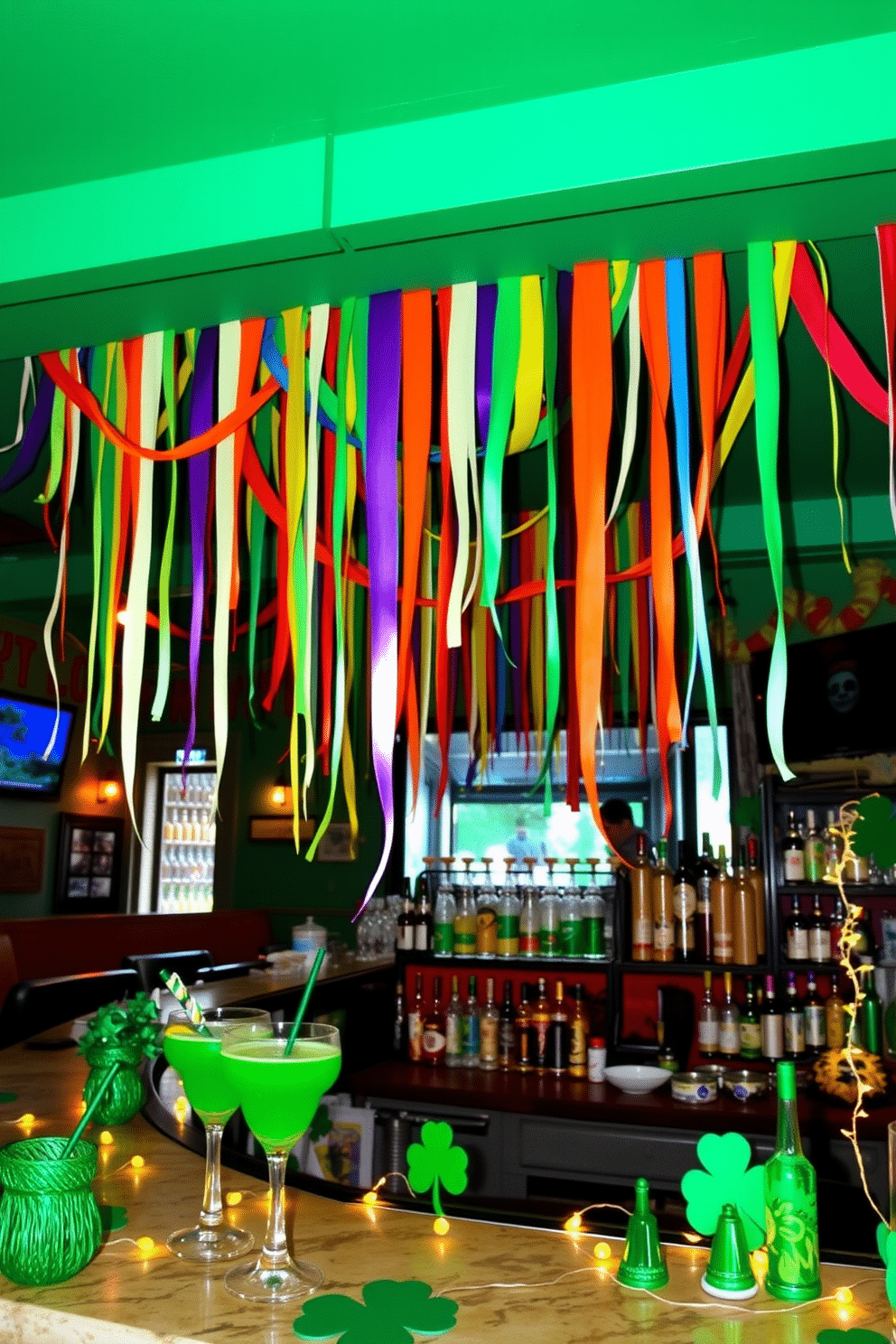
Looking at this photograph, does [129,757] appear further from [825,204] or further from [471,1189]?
[471,1189]

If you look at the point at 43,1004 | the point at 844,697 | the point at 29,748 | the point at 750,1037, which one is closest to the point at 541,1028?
the point at 750,1037

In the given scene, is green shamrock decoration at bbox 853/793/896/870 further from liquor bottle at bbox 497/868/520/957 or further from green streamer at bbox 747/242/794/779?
liquor bottle at bbox 497/868/520/957

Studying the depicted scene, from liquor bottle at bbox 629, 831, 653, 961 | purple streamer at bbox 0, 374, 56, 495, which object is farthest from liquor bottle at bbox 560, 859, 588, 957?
purple streamer at bbox 0, 374, 56, 495

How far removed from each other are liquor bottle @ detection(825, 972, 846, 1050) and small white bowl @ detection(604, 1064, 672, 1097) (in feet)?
1.69

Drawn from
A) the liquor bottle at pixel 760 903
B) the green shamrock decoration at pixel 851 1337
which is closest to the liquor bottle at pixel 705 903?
the liquor bottle at pixel 760 903

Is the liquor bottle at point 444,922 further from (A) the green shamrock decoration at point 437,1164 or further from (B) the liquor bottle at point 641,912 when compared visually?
(A) the green shamrock decoration at point 437,1164

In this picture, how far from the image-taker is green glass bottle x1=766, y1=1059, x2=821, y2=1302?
Result: 0.99 metres

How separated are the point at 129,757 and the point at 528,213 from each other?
3.65 ft

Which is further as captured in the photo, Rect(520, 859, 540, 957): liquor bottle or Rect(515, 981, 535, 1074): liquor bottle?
Rect(520, 859, 540, 957): liquor bottle

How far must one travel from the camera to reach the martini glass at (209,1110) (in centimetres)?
110

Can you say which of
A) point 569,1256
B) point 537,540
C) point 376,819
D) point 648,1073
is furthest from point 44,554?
point 569,1256

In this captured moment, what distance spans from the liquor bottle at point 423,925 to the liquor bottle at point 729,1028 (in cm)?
101

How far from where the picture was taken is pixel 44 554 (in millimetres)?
4996

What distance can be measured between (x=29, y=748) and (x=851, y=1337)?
6885mm
